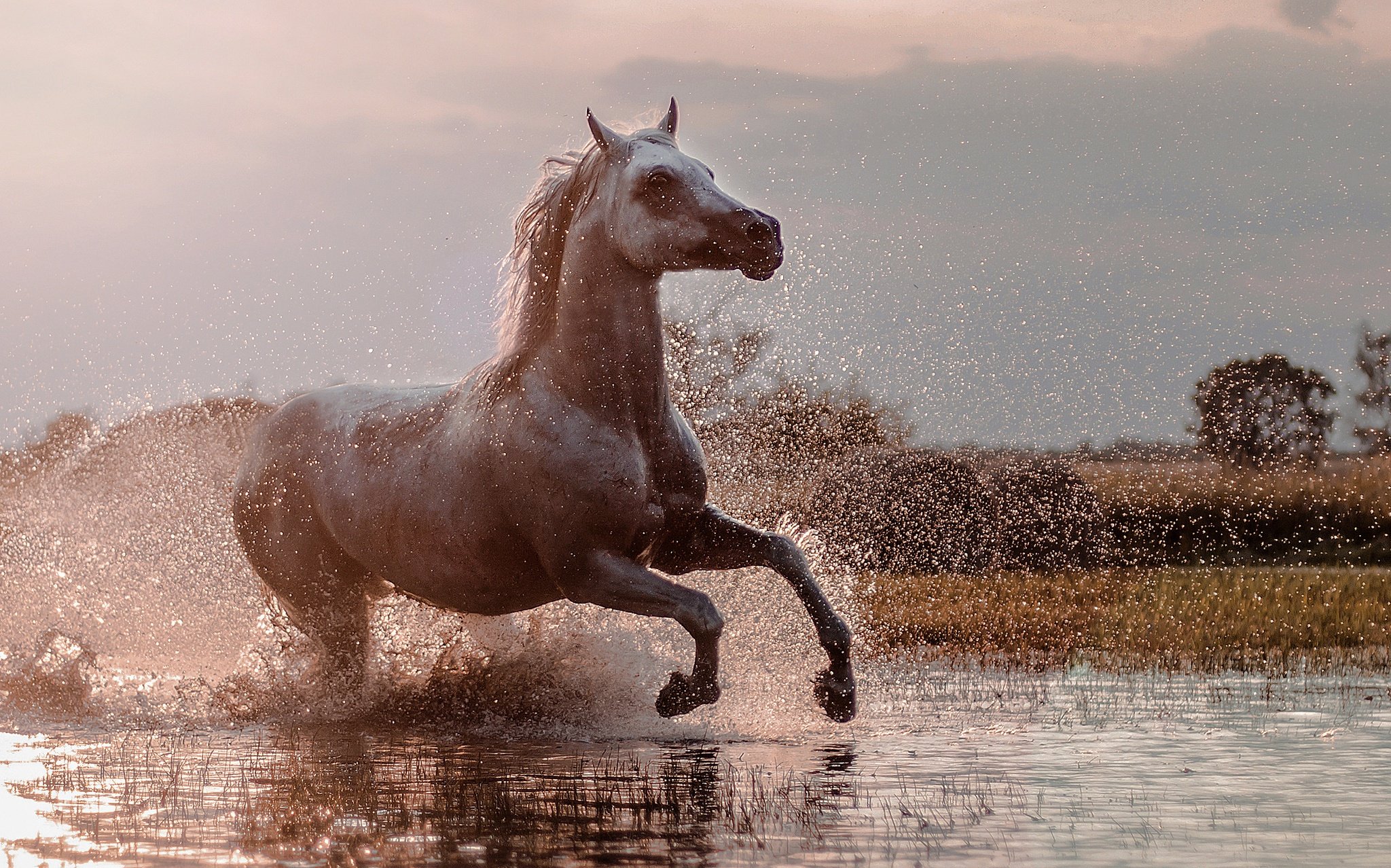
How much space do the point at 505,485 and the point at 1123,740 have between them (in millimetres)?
2924

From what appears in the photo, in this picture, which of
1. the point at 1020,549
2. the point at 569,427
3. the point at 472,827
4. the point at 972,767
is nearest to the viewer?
the point at 472,827

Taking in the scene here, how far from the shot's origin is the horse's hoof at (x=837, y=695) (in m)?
6.59

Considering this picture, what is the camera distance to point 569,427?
6.55 metres

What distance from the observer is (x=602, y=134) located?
6543 mm

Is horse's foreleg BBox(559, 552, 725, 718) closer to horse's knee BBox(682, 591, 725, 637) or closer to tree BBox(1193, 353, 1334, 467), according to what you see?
horse's knee BBox(682, 591, 725, 637)

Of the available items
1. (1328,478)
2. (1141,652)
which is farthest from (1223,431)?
(1141,652)

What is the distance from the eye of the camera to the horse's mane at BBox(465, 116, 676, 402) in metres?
6.77

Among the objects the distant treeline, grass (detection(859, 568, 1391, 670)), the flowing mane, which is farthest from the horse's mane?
the distant treeline

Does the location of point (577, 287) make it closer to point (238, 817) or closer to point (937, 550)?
point (238, 817)

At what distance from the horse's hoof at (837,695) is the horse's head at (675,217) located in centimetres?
177

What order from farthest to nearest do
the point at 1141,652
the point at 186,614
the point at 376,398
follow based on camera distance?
1. the point at 1141,652
2. the point at 186,614
3. the point at 376,398

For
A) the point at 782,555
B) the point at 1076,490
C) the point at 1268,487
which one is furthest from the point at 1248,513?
the point at 782,555

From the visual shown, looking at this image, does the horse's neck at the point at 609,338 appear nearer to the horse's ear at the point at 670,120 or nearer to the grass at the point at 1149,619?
the horse's ear at the point at 670,120

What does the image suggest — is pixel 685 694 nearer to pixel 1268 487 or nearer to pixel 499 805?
pixel 499 805
